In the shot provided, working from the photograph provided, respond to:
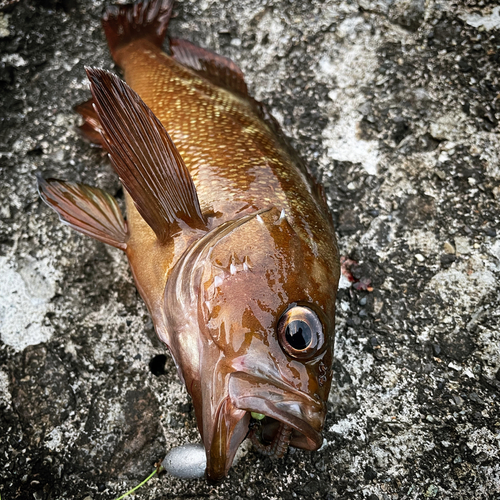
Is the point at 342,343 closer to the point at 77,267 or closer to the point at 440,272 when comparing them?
the point at 440,272

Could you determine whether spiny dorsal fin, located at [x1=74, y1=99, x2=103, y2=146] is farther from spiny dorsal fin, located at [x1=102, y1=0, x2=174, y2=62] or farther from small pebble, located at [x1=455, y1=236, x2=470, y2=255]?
small pebble, located at [x1=455, y1=236, x2=470, y2=255]

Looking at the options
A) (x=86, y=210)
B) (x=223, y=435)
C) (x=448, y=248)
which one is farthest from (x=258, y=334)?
(x=448, y=248)

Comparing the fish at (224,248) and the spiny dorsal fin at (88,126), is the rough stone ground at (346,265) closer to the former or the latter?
the spiny dorsal fin at (88,126)

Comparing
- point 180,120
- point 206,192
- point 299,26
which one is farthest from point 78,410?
point 299,26

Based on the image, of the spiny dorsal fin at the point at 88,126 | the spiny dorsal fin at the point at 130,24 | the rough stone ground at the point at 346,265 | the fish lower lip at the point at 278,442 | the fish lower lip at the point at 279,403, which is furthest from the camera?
the spiny dorsal fin at the point at 130,24

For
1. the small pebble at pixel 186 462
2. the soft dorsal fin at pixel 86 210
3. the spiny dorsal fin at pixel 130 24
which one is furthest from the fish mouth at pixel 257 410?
the spiny dorsal fin at pixel 130 24

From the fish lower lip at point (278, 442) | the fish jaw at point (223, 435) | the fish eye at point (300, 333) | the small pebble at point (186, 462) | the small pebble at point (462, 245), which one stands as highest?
the fish eye at point (300, 333)
